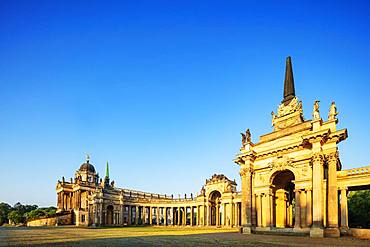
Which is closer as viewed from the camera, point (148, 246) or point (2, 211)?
point (148, 246)

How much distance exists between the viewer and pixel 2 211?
120562mm

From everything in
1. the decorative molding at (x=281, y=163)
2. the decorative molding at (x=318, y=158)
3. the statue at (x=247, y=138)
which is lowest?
the decorative molding at (x=281, y=163)

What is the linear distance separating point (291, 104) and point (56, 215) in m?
67.2

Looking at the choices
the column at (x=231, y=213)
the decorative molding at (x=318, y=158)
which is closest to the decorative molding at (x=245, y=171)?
the decorative molding at (x=318, y=158)

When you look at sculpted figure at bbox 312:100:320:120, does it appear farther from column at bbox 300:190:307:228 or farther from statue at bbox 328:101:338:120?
column at bbox 300:190:307:228

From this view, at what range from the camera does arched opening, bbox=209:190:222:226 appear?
236 ft

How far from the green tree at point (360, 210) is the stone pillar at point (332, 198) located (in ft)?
87.0

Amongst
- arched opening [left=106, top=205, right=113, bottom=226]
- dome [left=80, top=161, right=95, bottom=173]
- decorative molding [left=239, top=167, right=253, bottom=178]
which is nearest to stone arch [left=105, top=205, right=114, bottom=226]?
arched opening [left=106, top=205, right=113, bottom=226]

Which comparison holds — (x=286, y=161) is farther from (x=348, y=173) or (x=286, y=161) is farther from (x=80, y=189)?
(x=80, y=189)

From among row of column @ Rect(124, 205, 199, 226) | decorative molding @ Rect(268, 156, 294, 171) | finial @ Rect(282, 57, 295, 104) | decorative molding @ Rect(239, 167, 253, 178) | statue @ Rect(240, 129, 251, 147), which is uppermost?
finial @ Rect(282, 57, 295, 104)

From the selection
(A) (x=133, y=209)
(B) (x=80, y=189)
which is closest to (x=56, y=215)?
(B) (x=80, y=189)

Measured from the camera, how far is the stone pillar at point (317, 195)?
28.8m

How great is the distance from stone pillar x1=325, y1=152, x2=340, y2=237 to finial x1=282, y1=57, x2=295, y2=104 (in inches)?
478

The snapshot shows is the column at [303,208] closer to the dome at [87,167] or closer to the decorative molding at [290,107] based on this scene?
the decorative molding at [290,107]
